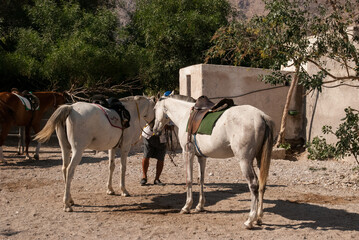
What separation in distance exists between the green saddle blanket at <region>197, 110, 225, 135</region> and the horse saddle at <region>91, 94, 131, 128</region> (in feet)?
5.32

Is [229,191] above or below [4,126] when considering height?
below

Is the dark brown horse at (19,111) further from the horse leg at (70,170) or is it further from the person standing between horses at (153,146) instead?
the horse leg at (70,170)

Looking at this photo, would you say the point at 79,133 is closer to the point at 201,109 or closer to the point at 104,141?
the point at 104,141

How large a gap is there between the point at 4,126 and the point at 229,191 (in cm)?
629

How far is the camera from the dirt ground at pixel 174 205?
202 inches

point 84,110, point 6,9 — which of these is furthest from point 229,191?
point 6,9

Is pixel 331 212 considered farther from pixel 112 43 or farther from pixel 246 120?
pixel 112 43

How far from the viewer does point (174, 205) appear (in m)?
6.58

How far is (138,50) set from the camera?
18.2 meters

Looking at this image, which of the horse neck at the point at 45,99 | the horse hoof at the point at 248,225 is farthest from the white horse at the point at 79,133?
the horse neck at the point at 45,99

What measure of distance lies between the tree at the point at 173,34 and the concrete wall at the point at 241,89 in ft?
21.3

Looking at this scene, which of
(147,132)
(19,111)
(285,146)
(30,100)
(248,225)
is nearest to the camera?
(248,225)

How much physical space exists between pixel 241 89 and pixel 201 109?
6.18 metres

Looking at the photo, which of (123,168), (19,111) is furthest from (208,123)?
(19,111)
